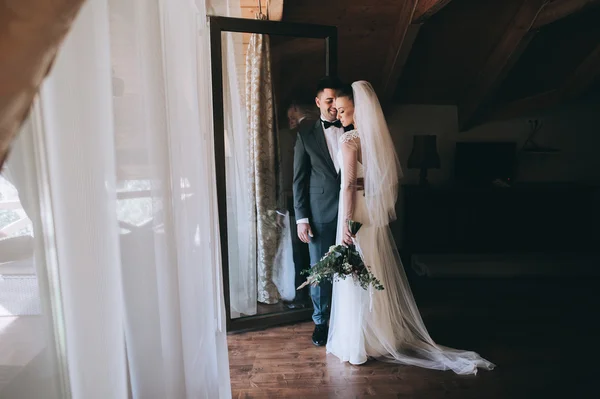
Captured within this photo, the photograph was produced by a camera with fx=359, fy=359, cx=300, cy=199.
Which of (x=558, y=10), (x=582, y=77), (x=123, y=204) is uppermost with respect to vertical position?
(x=558, y=10)

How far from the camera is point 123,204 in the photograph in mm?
691

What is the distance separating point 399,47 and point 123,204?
263cm

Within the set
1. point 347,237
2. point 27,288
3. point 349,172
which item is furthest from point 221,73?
point 27,288

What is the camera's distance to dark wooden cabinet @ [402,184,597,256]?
3213 mm

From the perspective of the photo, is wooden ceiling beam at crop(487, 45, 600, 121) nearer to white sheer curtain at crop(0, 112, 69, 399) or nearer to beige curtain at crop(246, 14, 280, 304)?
beige curtain at crop(246, 14, 280, 304)

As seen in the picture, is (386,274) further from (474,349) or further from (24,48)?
(24,48)

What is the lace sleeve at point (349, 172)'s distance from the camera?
6.27 feet

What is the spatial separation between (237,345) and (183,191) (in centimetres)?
157

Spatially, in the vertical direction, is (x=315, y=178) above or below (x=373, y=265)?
above

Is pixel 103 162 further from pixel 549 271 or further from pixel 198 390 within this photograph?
pixel 549 271

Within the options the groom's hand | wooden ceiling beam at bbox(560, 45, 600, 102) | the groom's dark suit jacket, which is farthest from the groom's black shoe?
wooden ceiling beam at bbox(560, 45, 600, 102)

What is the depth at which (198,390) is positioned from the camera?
104 centimetres

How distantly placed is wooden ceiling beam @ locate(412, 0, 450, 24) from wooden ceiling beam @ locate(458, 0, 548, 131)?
72 centimetres

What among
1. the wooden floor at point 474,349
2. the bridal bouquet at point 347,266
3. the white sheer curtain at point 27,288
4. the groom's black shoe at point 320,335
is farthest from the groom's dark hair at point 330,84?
the white sheer curtain at point 27,288
